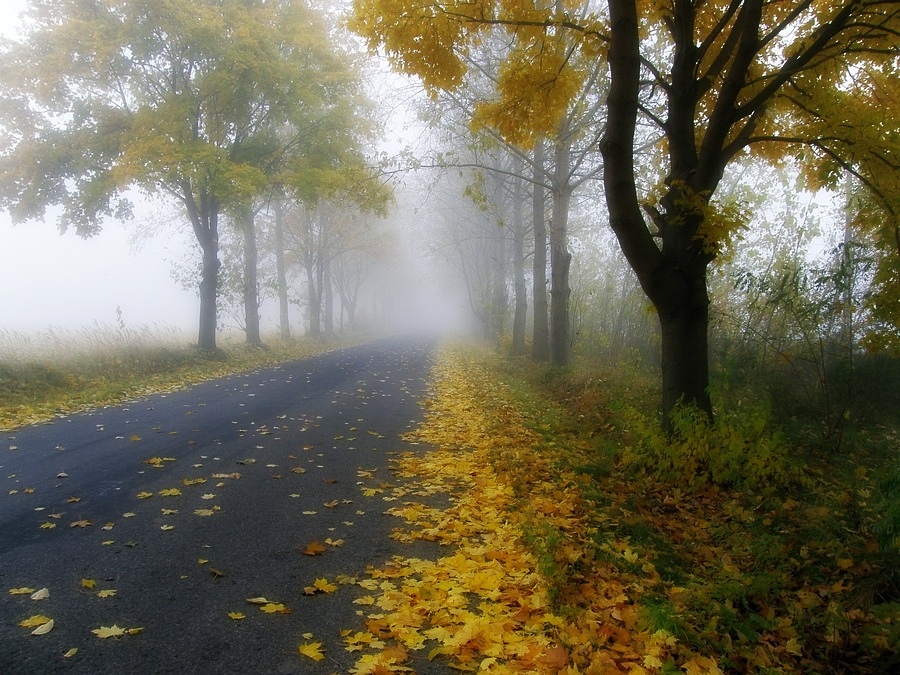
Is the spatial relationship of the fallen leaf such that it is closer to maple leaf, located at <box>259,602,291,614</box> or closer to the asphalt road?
the asphalt road

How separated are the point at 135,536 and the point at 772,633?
4100 mm

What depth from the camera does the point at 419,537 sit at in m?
4.03

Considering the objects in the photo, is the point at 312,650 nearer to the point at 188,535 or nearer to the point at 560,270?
the point at 188,535

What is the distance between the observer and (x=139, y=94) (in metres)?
14.5

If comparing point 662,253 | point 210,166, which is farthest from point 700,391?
point 210,166

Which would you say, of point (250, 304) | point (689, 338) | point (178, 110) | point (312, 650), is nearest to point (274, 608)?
point (312, 650)

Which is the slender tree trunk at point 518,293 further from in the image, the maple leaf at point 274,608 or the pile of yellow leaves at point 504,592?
the maple leaf at point 274,608

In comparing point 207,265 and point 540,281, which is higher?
point 207,265

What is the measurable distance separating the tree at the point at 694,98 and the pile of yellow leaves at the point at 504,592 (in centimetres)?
230

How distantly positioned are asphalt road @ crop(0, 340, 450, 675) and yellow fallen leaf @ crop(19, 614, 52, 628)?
0.14 feet

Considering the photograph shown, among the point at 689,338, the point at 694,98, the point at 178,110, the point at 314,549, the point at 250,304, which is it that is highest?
the point at 178,110

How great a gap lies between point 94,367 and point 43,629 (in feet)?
34.7

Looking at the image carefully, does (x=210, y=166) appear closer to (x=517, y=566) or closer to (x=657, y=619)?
(x=517, y=566)

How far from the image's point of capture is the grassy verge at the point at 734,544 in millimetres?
2732
